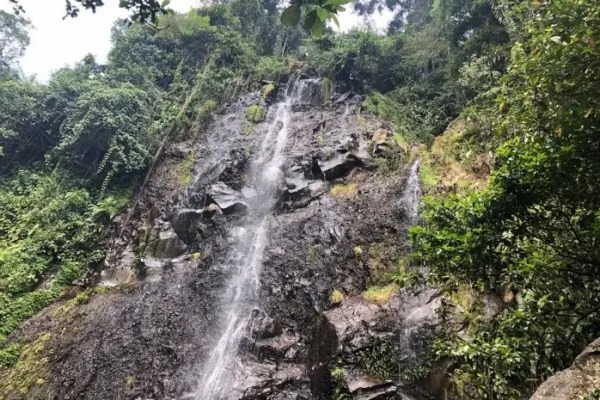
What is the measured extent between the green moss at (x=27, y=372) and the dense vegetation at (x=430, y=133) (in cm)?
38

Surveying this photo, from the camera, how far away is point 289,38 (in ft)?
83.3

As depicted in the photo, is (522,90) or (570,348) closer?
(570,348)

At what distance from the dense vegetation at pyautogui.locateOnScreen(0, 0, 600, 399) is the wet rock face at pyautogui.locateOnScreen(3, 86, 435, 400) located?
1.47 meters

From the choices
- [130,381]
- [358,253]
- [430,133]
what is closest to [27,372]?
[130,381]

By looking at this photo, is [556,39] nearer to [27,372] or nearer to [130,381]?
[130,381]

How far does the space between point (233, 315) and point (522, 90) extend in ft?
26.1

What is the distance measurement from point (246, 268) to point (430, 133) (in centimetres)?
835

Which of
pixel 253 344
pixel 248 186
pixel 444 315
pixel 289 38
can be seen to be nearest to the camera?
pixel 444 315

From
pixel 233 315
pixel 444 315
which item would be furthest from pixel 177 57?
pixel 444 315

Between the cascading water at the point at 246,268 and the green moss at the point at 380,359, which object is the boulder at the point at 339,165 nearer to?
the cascading water at the point at 246,268

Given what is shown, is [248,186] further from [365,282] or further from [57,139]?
[57,139]

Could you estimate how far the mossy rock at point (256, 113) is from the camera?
714 inches

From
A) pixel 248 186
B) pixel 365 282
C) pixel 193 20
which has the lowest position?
pixel 365 282

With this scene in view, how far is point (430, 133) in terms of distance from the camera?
1445 centimetres
